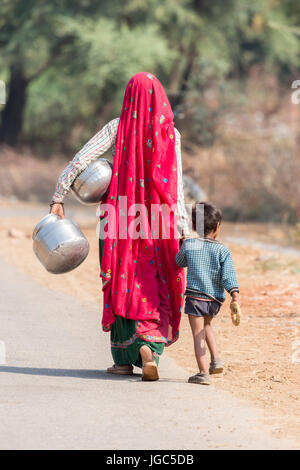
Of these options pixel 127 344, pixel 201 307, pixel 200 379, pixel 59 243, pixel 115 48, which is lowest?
pixel 200 379

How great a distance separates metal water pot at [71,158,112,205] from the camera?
6.43 meters

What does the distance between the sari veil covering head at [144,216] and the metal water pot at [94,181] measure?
52 millimetres

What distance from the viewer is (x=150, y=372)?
6.28 metres

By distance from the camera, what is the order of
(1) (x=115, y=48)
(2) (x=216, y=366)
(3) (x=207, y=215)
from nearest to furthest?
(3) (x=207, y=215)
(2) (x=216, y=366)
(1) (x=115, y=48)

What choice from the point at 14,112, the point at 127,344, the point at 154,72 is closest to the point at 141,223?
the point at 127,344

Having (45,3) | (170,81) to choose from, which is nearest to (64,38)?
(45,3)

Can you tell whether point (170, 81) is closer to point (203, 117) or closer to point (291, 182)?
point (203, 117)

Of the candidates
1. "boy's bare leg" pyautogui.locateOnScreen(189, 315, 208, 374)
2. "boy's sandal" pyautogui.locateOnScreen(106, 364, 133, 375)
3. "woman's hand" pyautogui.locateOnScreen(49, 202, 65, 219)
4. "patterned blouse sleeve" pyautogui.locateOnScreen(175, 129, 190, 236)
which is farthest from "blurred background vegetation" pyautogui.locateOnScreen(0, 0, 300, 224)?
"boy's bare leg" pyautogui.locateOnScreen(189, 315, 208, 374)

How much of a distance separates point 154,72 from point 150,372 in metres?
23.2

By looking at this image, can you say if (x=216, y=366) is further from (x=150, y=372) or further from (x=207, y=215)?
(x=207, y=215)

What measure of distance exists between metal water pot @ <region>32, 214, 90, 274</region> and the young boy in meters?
0.69

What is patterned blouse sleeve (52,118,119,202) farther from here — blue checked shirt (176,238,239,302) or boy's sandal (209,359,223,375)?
boy's sandal (209,359,223,375)

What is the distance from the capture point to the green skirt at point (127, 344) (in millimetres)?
6332

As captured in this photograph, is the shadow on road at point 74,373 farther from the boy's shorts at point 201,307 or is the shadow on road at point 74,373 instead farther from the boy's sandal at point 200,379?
the boy's shorts at point 201,307
